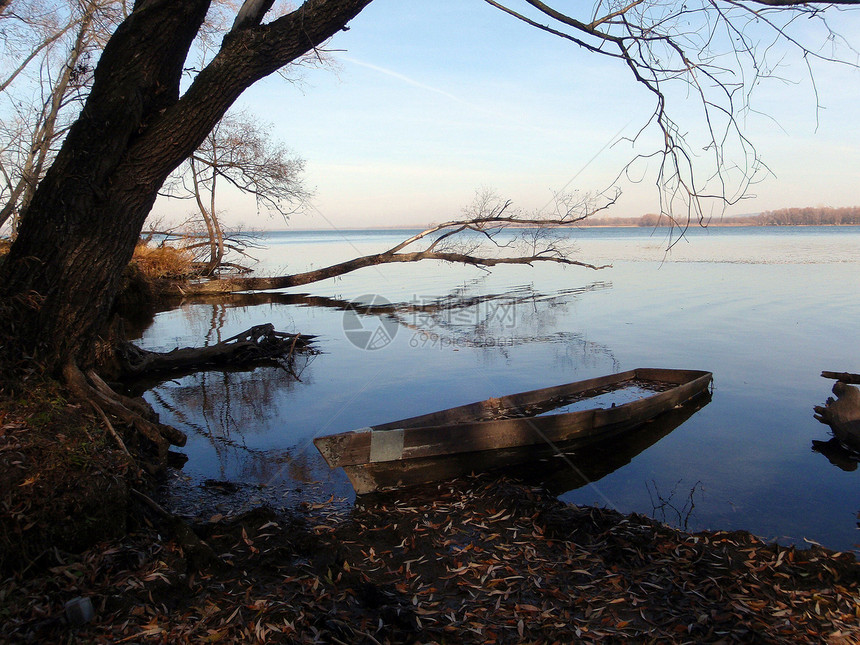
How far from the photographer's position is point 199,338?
13297 millimetres

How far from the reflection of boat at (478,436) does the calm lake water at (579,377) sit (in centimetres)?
43

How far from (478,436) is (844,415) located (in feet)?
15.7

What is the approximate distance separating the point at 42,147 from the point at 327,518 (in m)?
12.1

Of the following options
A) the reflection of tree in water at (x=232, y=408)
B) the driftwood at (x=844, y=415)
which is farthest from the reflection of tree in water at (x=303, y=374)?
the driftwood at (x=844, y=415)

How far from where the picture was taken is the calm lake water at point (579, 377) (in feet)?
18.8

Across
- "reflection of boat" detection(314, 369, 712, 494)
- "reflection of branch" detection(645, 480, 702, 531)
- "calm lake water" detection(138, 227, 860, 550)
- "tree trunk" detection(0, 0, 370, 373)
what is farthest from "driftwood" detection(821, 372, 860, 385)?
"tree trunk" detection(0, 0, 370, 373)

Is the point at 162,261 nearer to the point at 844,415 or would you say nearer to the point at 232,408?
the point at 232,408

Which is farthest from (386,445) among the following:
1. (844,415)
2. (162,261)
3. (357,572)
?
(162,261)

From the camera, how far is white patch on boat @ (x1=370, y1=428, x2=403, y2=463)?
5.27 meters

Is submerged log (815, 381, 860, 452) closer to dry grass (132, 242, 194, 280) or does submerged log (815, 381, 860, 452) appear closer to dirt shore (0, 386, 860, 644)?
dirt shore (0, 386, 860, 644)

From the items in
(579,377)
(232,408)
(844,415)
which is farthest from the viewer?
(579,377)

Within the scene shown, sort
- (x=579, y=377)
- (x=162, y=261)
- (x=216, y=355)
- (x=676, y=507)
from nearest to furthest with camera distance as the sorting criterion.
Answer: (x=676, y=507)
(x=579, y=377)
(x=216, y=355)
(x=162, y=261)

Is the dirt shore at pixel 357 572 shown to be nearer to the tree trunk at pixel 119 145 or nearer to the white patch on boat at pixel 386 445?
the white patch on boat at pixel 386 445

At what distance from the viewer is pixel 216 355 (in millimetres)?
10875
